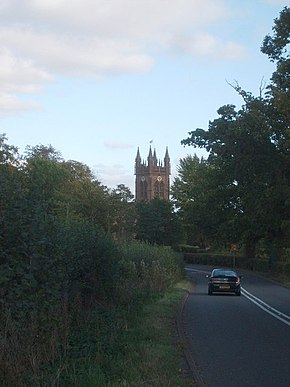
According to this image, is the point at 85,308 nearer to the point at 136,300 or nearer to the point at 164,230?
the point at 136,300

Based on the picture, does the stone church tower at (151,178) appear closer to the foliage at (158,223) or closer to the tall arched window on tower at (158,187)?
the tall arched window on tower at (158,187)

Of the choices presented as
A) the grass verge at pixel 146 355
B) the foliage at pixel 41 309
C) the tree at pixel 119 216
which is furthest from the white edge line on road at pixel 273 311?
the tree at pixel 119 216

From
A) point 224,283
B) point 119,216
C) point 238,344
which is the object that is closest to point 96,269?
point 238,344

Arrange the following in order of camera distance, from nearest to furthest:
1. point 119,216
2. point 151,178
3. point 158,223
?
point 119,216 → point 158,223 → point 151,178

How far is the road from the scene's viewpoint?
506 inches

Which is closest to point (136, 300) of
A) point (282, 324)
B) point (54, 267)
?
point (282, 324)

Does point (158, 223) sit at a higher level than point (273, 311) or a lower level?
higher

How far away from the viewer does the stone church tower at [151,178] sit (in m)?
175

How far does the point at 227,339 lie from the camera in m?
18.8

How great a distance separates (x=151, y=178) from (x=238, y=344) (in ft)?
516

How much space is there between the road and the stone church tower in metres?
144

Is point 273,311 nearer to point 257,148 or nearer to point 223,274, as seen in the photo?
point 257,148

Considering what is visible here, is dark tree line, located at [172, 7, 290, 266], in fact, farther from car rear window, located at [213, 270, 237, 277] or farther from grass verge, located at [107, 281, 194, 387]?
grass verge, located at [107, 281, 194, 387]

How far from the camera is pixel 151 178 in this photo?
174750 millimetres
